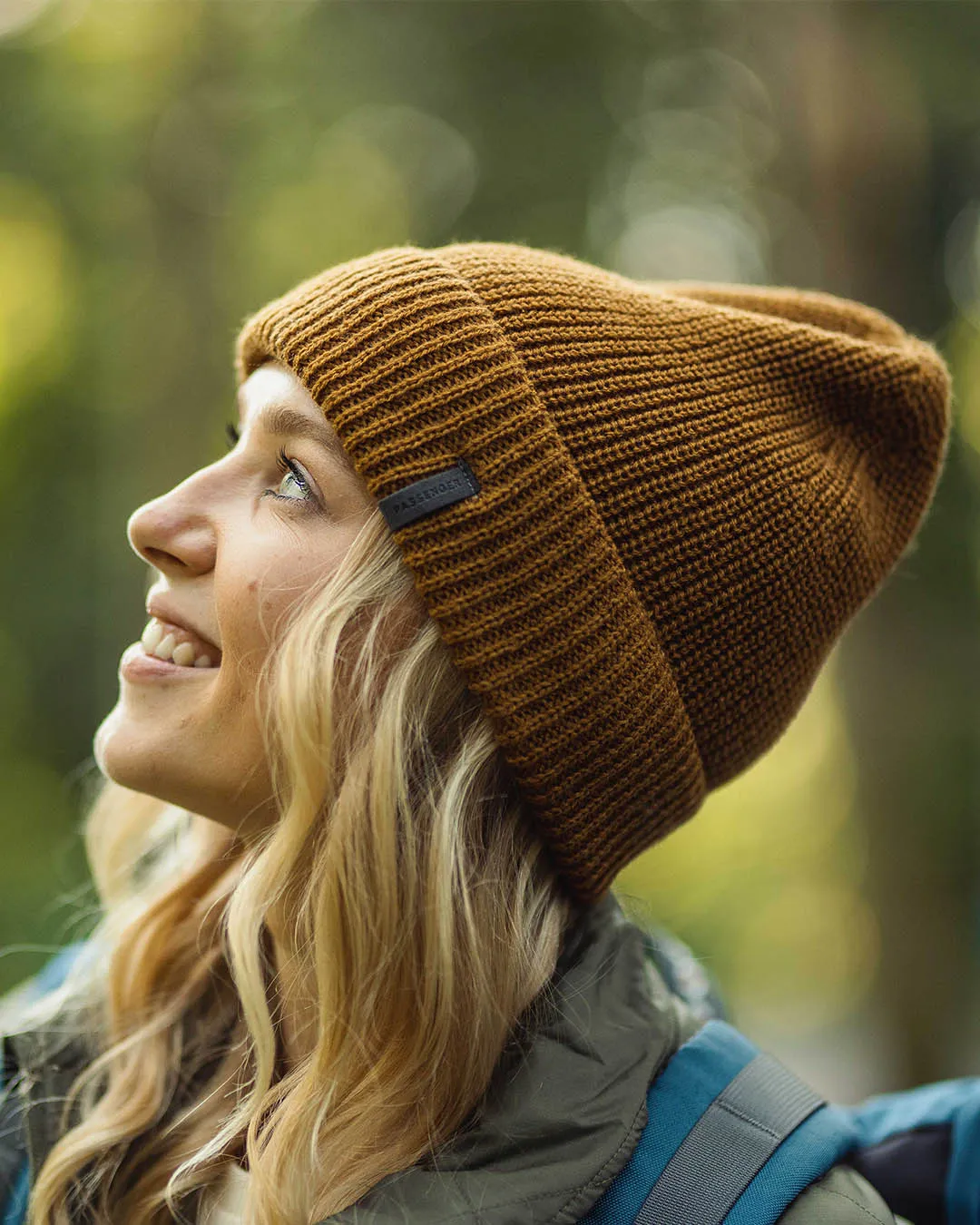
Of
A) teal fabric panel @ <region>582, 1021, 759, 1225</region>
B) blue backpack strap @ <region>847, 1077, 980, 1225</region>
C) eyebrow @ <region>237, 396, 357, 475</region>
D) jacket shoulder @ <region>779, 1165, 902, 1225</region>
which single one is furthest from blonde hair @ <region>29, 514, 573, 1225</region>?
blue backpack strap @ <region>847, 1077, 980, 1225</region>

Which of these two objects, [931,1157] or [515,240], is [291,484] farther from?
[515,240]

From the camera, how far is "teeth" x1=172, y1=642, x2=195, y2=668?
1.47 m

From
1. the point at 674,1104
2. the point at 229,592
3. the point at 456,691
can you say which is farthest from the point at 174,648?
the point at 674,1104

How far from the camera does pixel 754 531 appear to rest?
1.50m

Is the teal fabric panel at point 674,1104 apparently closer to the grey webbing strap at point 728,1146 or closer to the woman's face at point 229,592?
the grey webbing strap at point 728,1146

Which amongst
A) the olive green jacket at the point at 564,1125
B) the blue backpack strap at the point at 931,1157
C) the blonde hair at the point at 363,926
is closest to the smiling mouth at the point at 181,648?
the blonde hair at the point at 363,926

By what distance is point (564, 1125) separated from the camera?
1.31 metres

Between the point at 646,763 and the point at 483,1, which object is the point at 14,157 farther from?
the point at 646,763

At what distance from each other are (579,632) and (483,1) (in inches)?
148

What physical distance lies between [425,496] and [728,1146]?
927mm

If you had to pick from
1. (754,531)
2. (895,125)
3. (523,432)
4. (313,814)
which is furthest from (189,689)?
(895,125)

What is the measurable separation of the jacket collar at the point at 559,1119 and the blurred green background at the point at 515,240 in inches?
88.7

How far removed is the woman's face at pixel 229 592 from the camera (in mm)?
1403

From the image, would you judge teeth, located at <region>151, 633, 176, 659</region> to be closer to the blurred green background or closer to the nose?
the nose
